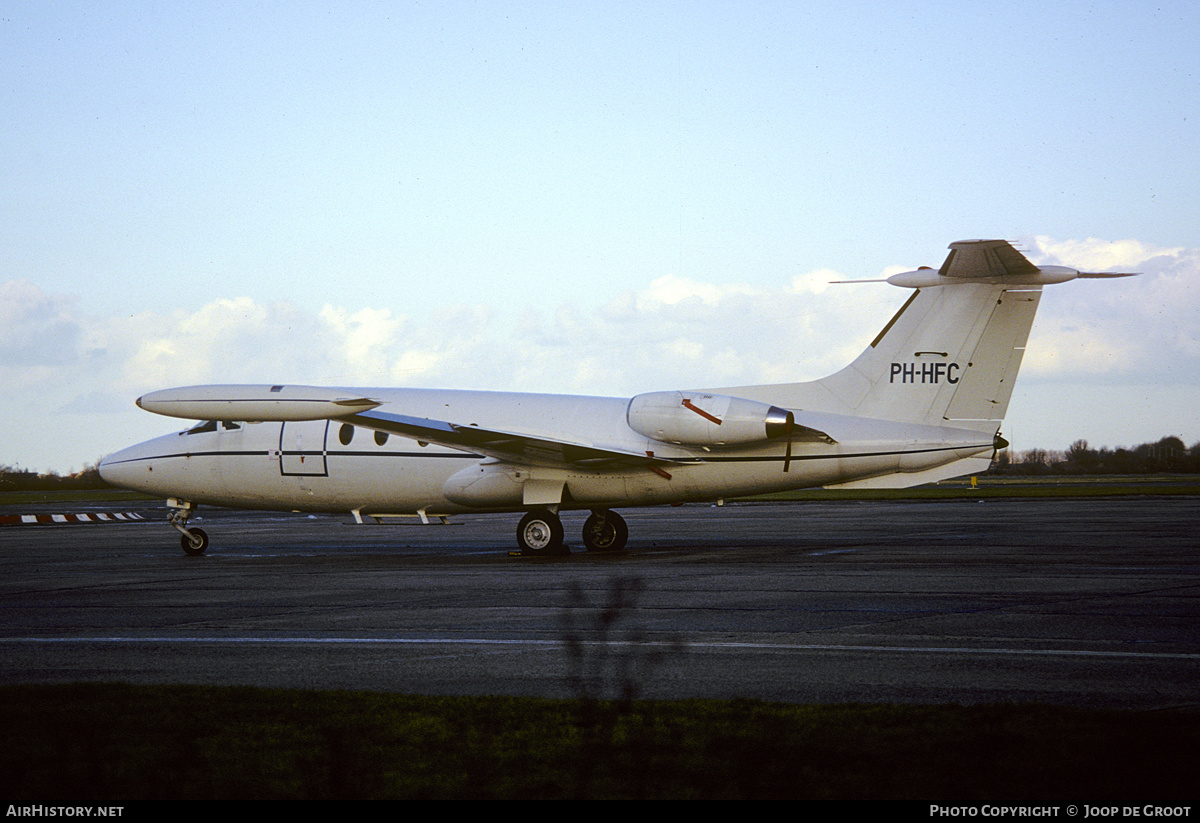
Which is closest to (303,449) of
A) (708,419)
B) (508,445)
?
(508,445)

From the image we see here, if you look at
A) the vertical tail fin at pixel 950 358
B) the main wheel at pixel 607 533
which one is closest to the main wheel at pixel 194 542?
the main wheel at pixel 607 533

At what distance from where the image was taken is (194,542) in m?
24.1

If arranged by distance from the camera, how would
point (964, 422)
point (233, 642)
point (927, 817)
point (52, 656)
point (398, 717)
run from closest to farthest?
1. point (927, 817)
2. point (398, 717)
3. point (52, 656)
4. point (233, 642)
5. point (964, 422)

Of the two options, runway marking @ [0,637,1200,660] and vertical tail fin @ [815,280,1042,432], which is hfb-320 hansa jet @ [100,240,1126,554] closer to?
vertical tail fin @ [815,280,1042,432]

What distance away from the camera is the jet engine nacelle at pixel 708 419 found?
1978 centimetres

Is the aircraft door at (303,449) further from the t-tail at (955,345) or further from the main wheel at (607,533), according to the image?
the t-tail at (955,345)

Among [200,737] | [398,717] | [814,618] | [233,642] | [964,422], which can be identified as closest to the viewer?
[200,737]

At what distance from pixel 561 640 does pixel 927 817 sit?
5847 mm

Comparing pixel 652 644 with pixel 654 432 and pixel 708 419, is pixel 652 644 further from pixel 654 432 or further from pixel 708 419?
pixel 654 432

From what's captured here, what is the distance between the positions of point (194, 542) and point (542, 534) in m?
8.08

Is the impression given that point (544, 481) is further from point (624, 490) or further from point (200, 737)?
point (200, 737)

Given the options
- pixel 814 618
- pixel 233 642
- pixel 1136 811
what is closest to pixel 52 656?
pixel 233 642

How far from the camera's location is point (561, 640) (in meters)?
10.2

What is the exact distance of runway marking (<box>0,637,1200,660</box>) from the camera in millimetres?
9094
